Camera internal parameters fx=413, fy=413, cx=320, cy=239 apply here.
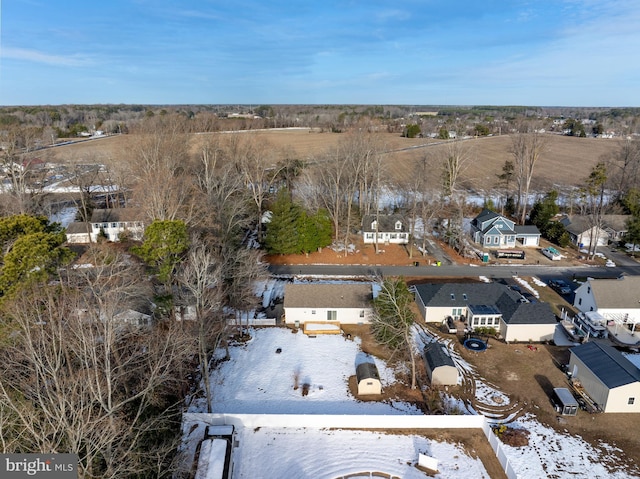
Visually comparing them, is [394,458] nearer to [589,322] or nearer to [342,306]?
[342,306]

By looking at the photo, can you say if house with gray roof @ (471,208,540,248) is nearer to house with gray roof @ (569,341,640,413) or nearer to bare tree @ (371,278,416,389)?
house with gray roof @ (569,341,640,413)

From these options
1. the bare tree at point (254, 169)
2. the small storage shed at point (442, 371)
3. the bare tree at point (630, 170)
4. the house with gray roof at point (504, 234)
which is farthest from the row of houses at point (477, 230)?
the small storage shed at point (442, 371)

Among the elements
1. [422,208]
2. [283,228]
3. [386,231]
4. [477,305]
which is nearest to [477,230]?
[422,208]

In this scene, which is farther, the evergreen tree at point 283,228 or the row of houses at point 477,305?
the evergreen tree at point 283,228

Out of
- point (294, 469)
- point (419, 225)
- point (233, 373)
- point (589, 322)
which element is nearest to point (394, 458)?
point (294, 469)

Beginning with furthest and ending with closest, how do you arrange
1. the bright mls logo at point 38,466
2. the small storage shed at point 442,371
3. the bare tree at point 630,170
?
the bare tree at point 630,170
the small storage shed at point 442,371
the bright mls logo at point 38,466

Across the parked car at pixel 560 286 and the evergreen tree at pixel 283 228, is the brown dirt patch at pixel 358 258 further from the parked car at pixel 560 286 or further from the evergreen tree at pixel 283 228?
the parked car at pixel 560 286

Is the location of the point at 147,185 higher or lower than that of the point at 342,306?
higher

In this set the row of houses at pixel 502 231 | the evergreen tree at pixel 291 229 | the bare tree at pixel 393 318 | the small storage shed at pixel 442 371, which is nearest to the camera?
the small storage shed at pixel 442 371
